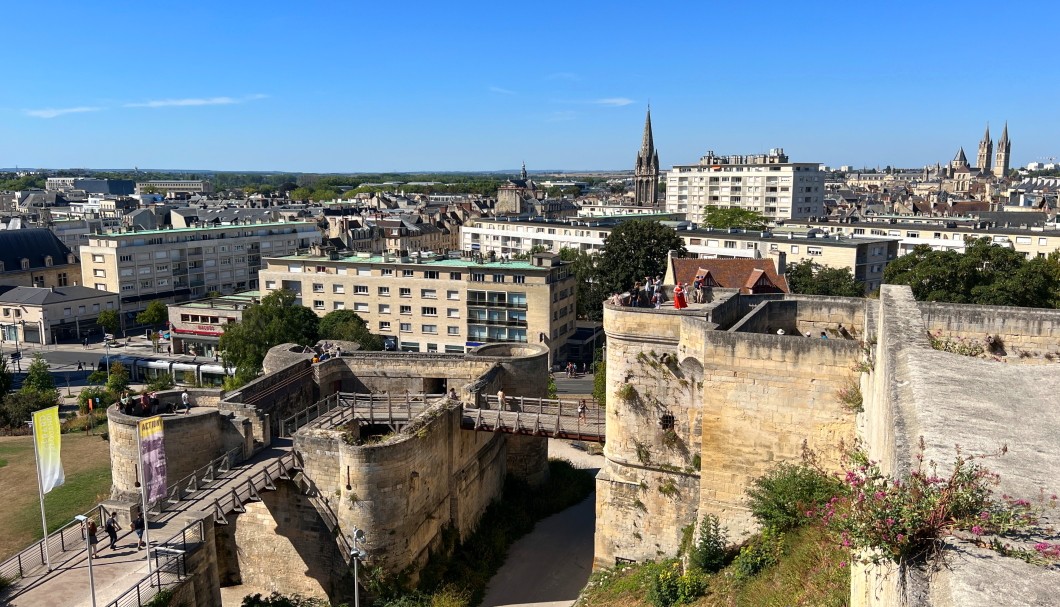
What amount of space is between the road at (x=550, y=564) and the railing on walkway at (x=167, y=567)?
9.01 meters

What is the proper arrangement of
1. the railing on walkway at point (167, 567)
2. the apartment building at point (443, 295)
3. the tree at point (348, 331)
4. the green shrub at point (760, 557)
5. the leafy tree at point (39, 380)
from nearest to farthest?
the railing on walkway at point (167, 567)
the green shrub at point (760, 557)
the leafy tree at point (39, 380)
the tree at point (348, 331)
the apartment building at point (443, 295)

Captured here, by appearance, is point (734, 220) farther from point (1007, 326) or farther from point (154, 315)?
point (1007, 326)

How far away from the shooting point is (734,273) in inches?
1823

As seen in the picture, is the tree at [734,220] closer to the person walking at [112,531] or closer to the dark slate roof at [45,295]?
the dark slate roof at [45,295]

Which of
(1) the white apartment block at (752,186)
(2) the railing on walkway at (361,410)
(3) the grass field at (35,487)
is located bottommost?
(3) the grass field at (35,487)

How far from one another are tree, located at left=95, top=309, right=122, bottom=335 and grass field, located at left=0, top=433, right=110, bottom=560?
A: 31346 millimetres

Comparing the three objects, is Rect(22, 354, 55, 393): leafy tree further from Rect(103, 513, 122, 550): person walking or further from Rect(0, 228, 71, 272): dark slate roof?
Rect(0, 228, 71, 272): dark slate roof

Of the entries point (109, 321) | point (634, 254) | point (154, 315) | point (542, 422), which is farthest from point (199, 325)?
point (542, 422)

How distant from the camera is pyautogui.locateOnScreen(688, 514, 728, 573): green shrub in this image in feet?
63.1

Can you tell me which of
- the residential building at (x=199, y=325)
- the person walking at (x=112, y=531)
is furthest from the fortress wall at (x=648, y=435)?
the residential building at (x=199, y=325)

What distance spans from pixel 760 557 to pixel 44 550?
1635cm

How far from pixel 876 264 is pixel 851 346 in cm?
5503

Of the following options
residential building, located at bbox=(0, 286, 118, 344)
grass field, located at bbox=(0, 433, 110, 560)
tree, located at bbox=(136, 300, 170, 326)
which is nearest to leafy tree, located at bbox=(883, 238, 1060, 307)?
grass field, located at bbox=(0, 433, 110, 560)

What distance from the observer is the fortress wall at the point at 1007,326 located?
17.4 meters
